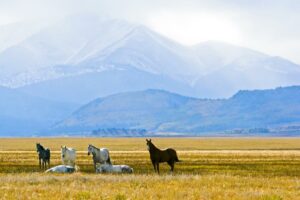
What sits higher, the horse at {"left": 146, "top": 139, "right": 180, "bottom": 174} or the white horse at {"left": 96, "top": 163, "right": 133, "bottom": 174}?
the horse at {"left": 146, "top": 139, "right": 180, "bottom": 174}

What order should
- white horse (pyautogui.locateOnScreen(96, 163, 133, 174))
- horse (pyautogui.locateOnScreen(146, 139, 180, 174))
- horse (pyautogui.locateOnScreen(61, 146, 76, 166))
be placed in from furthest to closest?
horse (pyautogui.locateOnScreen(61, 146, 76, 166)), white horse (pyautogui.locateOnScreen(96, 163, 133, 174)), horse (pyautogui.locateOnScreen(146, 139, 180, 174))

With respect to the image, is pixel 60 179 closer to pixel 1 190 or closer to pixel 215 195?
pixel 1 190

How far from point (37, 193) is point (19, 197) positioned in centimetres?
158

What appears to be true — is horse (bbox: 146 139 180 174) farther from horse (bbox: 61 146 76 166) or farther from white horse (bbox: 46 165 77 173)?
horse (bbox: 61 146 76 166)

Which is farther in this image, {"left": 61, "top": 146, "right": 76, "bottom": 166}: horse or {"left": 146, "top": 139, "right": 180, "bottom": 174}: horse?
{"left": 61, "top": 146, "right": 76, "bottom": 166}: horse

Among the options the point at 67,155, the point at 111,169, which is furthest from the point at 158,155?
the point at 67,155

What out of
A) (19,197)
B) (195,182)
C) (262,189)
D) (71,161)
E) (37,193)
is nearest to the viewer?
(19,197)

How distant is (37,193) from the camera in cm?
2261

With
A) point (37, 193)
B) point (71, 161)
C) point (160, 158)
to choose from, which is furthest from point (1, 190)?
point (71, 161)

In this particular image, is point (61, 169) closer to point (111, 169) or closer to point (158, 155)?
point (111, 169)

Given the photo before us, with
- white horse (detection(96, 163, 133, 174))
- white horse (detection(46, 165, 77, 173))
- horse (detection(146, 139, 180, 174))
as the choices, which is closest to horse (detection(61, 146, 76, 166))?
white horse (detection(46, 165, 77, 173))

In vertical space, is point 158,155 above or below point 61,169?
above

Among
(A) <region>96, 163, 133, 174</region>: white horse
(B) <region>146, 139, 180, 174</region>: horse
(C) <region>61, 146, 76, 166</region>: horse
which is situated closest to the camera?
(B) <region>146, 139, 180, 174</region>: horse

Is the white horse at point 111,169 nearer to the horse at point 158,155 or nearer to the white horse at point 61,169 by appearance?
the white horse at point 61,169
